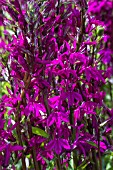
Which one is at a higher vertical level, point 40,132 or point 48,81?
point 48,81

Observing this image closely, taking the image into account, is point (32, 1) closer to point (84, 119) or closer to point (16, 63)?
point (16, 63)

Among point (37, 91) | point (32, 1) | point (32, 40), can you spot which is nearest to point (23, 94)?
point (37, 91)

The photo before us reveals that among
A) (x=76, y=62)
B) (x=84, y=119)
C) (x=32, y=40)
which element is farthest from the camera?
(x=84, y=119)

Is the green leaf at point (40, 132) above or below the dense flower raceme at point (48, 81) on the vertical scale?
below

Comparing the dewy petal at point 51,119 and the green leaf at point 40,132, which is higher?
the dewy petal at point 51,119

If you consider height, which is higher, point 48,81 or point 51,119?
point 48,81

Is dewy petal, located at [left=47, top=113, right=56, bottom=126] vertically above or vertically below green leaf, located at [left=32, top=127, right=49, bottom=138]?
above

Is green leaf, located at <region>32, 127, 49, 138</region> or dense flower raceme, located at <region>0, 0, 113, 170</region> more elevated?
dense flower raceme, located at <region>0, 0, 113, 170</region>

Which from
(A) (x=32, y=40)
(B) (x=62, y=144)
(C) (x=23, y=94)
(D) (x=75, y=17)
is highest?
(D) (x=75, y=17)
